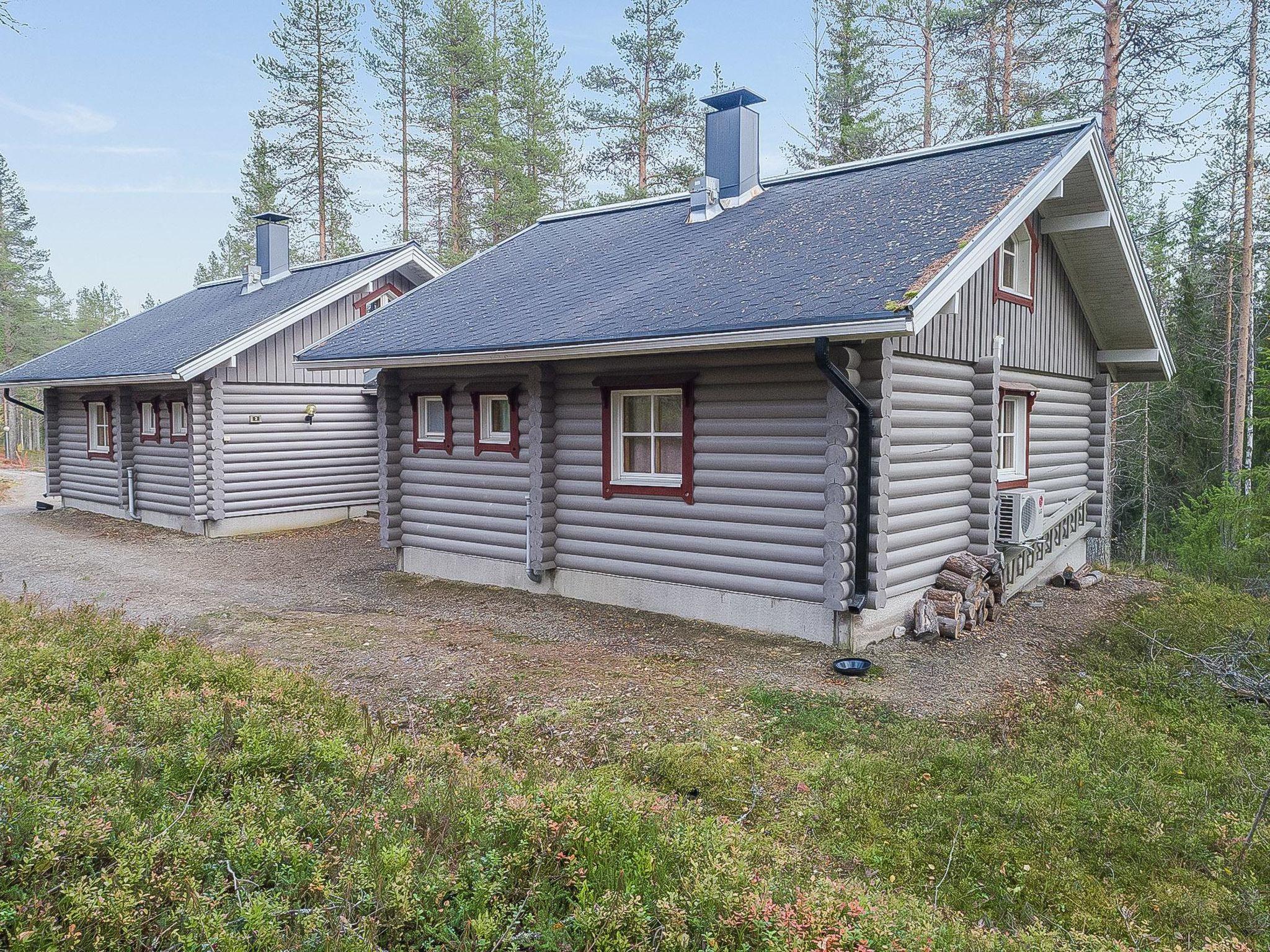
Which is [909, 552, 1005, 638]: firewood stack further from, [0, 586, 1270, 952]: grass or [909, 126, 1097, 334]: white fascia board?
[909, 126, 1097, 334]: white fascia board

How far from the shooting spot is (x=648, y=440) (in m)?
9.99

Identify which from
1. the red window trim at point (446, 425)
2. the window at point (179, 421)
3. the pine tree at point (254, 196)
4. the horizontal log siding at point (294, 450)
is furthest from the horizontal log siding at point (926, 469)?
the pine tree at point (254, 196)

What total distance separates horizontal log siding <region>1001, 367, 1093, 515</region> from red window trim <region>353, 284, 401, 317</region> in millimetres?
13222

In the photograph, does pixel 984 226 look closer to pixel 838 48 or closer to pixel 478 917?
pixel 478 917

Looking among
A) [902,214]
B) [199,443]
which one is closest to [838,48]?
[902,214]

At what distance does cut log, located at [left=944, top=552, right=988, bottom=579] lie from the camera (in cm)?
956

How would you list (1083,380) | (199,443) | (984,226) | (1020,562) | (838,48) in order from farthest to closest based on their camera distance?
1. (838,48)
2. (199,443)
3. (1083,380)
4. (1020,562)
5. (984,226)

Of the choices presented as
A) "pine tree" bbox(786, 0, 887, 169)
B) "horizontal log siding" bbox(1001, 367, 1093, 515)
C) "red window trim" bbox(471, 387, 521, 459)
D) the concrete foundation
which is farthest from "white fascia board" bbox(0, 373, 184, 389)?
"pine tree" bbox(786, 0, 887, 169)

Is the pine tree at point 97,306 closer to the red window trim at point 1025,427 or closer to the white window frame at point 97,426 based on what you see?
the white window frame at point 97,426

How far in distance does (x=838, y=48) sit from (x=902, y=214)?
19.1 meters

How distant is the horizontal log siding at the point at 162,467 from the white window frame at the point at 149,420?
0.40 ft

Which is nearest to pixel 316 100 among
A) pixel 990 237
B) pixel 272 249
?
pixel 272 249

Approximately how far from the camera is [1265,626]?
9.16 meters

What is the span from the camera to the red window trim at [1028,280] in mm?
10305
